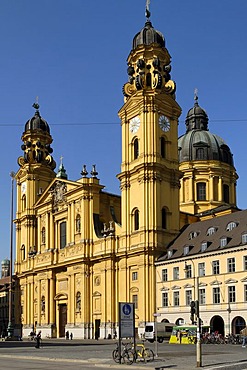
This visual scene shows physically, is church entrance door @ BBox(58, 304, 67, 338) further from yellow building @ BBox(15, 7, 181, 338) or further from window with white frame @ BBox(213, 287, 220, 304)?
window with white frame @ BBox(213, 287, 220, 304)

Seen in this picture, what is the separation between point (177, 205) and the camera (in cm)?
8094

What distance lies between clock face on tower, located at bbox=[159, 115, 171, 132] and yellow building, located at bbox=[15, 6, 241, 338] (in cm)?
13

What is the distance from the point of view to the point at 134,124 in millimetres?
81938

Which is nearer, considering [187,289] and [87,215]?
[187,289]

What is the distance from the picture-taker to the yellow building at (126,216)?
255ft

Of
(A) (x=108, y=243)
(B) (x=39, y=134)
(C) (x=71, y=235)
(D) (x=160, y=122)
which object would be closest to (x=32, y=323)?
(C) (x=71, y=235)

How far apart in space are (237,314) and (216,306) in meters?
3.13

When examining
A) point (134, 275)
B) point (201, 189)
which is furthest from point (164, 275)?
point (201, 189)

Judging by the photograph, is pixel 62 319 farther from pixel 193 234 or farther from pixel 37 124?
pixel 37 124

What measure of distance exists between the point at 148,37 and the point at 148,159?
56.8 ft

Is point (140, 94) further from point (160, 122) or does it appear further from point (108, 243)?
point (108, 243)

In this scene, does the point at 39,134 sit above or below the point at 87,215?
above

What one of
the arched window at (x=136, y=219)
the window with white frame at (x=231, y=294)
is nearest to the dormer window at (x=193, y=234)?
the arched window at (x=136, y=219)

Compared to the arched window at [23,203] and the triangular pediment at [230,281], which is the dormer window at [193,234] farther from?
the arched window at [23,203]
